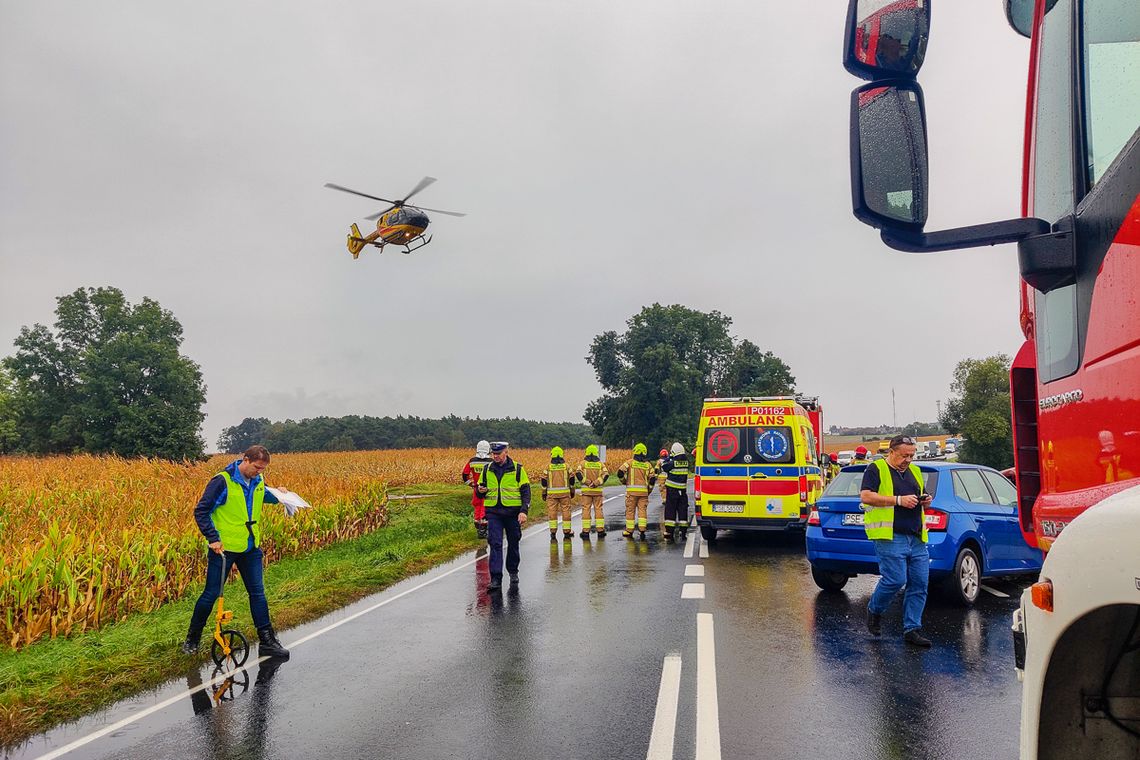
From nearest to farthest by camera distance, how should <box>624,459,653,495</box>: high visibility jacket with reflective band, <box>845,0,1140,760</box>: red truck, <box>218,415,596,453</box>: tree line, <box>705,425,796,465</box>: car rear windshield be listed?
1. <box>845,0,1140,760</box>: red truck
2. <box>705,425,796,465</box>: car rear windshield
3. <box>624,459,653,495</box>: high visibility jacket with reflective band
4. <box>218,415,596,453</box>: tree line

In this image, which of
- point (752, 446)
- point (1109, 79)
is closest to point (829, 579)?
point (752, 446)

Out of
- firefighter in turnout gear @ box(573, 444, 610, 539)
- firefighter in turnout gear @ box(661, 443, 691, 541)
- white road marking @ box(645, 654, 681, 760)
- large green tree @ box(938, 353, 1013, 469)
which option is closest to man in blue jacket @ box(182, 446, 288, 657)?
white road marking @ box(645, 654, 681, 760)

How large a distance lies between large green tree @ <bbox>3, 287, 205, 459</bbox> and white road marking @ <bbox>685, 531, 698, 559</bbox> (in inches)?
1517

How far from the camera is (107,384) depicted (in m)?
48.0

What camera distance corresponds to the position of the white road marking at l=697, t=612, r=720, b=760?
15.0 ft

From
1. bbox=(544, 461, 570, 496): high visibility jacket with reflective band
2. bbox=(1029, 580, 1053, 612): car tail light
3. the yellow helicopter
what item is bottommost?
bbox=(544, 461, 570, 496): high visibility jacket with reflective band

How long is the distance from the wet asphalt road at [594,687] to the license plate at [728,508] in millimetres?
4197

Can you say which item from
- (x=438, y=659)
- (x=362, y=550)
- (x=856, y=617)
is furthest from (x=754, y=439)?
(x=438, y=659)

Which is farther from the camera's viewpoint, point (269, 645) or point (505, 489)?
point (505, 489)

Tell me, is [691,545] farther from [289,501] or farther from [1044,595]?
[1044,595]

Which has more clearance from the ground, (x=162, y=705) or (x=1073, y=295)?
(x=1073, y=295)

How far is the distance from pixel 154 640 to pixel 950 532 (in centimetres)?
800

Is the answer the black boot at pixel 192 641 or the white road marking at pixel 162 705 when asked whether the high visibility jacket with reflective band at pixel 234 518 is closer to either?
the black boot at pixel 192 641

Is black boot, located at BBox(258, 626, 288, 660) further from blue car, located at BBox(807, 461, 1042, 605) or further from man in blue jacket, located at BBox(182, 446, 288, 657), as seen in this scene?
blue car, located at BBox(807, 461, 1042, 605)
